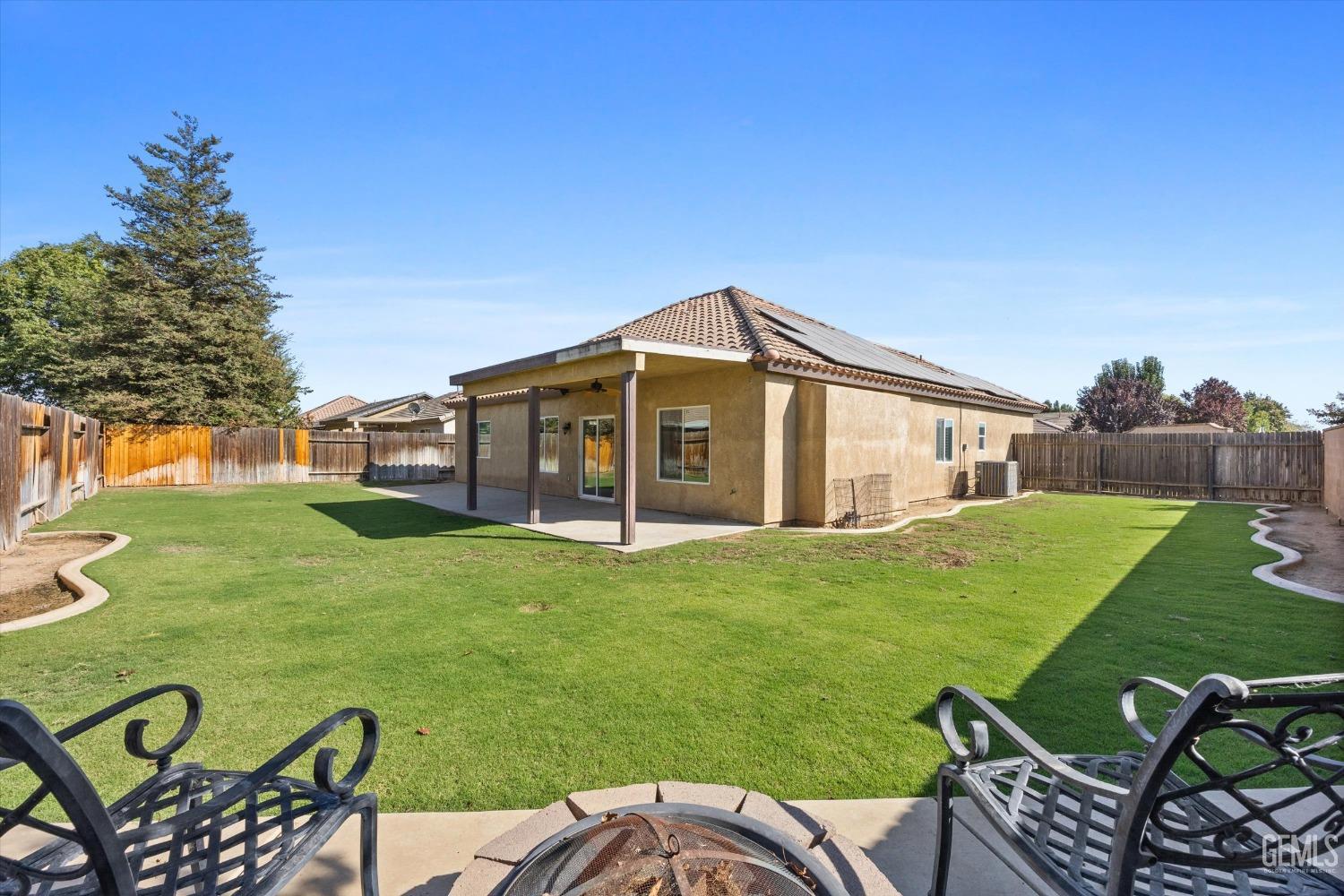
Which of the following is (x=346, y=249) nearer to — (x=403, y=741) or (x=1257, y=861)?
(x=403, y=741)

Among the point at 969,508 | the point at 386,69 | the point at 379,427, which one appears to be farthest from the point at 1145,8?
the point at 379,427

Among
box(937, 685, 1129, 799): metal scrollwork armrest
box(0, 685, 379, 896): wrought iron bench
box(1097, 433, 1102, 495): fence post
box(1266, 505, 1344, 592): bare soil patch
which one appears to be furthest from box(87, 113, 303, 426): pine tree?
box(1097, 433, 1102, 495): fence post

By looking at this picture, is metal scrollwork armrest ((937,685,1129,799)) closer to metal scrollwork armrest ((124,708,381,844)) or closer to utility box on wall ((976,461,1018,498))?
metal scrollwork armrest ((124,708,381,844))

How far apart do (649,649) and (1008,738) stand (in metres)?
3.26

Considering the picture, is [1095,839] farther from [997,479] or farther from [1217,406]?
[1217,406]

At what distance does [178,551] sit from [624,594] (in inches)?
289

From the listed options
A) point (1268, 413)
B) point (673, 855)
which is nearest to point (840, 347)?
point (673, 855)

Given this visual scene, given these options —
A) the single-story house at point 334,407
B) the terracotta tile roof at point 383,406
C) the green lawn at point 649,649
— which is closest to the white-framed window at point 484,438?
the green lawn at point 649,649

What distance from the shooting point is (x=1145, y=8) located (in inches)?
324

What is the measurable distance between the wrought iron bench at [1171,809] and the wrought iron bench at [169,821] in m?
2.10

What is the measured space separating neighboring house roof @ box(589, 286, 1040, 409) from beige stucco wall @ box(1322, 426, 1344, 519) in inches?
292

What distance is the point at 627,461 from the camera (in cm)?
994

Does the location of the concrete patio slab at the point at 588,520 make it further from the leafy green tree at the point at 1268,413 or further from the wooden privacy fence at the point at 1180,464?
the leafy green tree at the point at 1268,413

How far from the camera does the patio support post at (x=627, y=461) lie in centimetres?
975
